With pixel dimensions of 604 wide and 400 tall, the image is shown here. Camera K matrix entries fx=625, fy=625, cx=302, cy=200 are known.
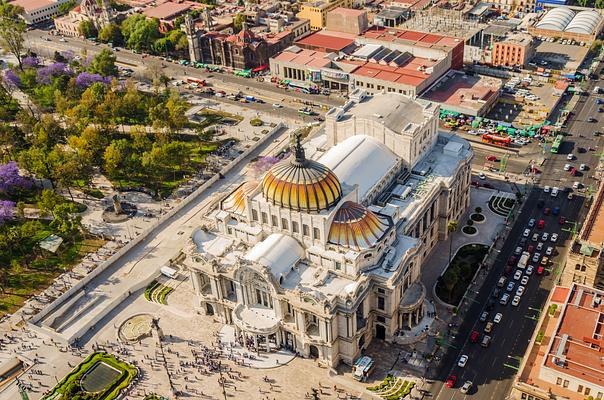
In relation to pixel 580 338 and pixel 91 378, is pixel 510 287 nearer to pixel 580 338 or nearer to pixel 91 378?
pixel 580 338

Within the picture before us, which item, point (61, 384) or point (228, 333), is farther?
point (228, 333)

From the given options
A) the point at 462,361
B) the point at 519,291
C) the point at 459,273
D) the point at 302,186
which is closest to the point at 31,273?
the point at 302,186

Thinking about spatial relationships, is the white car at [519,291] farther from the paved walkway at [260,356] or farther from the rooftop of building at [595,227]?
the paved walkway at [260,356]

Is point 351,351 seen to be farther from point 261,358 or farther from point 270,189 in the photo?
point 270,189

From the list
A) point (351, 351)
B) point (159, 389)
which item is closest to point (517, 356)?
point (351, 351)

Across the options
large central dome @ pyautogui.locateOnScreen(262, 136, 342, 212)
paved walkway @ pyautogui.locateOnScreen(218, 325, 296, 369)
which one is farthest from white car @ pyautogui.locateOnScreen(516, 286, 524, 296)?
paved walkway @ pyautogui.locateOnScreen(218, 325, 296, 369)

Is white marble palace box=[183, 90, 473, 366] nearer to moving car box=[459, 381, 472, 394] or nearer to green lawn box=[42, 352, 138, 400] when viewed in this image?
moving car box=[459, 381, 472, 394]
